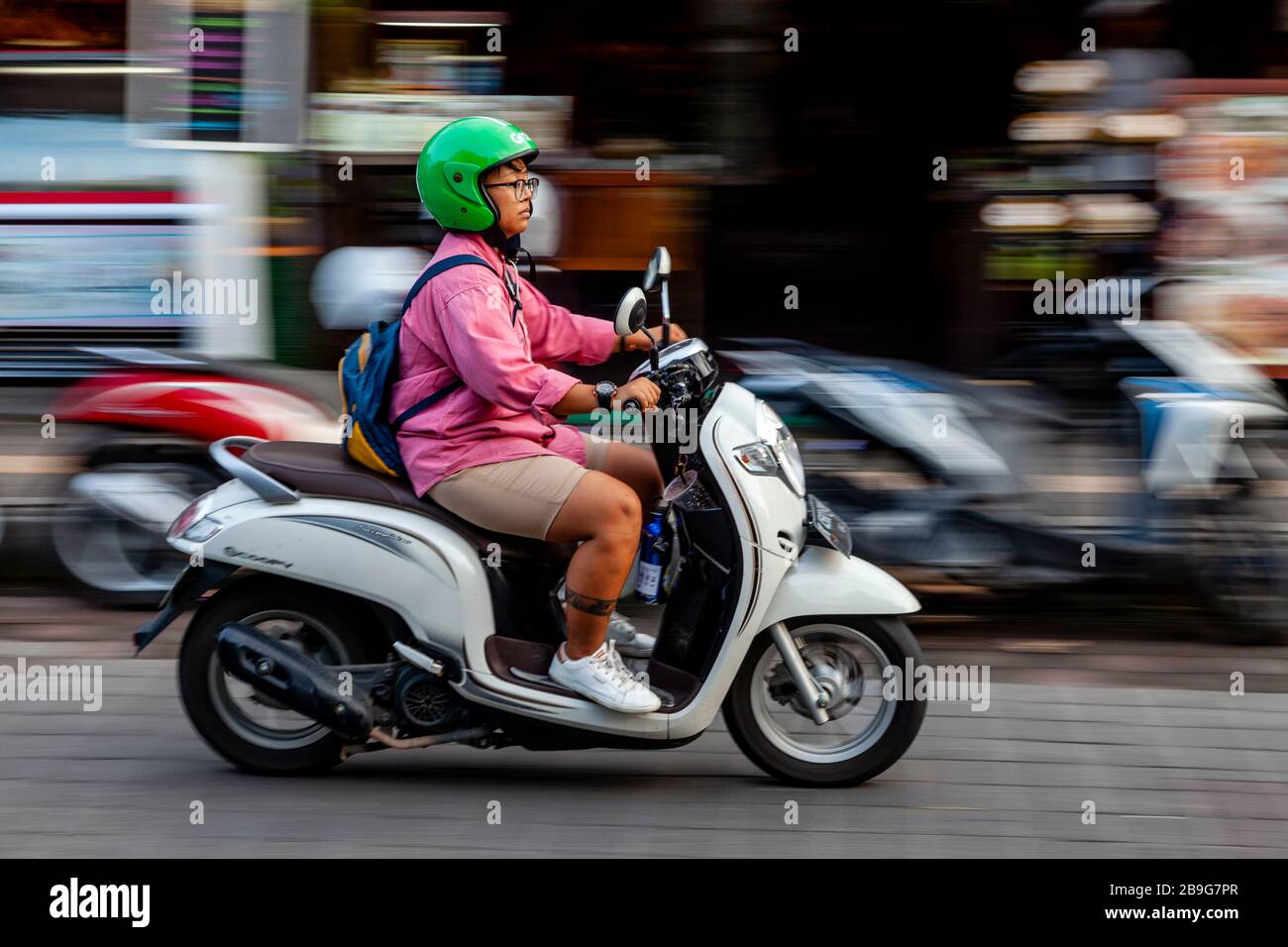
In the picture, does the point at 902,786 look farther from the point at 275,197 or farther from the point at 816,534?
the point at 275,197

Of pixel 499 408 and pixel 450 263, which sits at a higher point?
pixel 450 263

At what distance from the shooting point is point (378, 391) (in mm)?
4336

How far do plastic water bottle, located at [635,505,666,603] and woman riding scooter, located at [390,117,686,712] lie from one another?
0.12 meters

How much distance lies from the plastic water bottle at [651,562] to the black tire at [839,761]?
0.31 metres

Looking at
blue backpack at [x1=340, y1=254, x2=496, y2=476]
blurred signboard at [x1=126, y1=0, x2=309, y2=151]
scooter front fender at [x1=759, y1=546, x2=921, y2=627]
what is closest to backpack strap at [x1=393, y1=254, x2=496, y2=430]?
Answer: blue backpack at [x1=340, y1=254, x2=496, y2=476]

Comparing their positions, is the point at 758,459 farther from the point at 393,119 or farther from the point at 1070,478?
the point at 393,119

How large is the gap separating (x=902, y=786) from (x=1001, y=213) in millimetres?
3466

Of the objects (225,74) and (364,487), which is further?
(225,74)

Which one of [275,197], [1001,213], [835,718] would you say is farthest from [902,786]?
[275,197]

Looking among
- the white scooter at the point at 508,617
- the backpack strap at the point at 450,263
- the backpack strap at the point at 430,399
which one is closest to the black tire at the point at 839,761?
the white scooter at the point at 508,617

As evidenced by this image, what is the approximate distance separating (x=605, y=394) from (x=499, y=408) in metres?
0.39

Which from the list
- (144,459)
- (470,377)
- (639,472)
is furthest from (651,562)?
(144,459)

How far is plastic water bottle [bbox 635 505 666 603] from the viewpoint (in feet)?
14.7

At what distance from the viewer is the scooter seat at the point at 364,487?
4.37 meters
